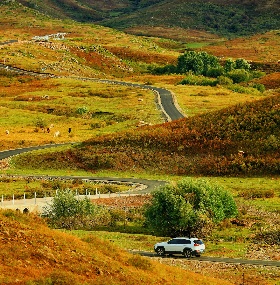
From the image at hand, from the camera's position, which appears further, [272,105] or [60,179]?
[272,105]

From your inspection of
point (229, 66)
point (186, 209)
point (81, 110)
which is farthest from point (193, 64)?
point (186, 209)

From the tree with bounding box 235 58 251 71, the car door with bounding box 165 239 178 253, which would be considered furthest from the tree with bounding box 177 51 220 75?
the car door with bounding box 165 239 178 253

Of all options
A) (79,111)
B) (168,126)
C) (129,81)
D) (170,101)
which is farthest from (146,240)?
(129,81)

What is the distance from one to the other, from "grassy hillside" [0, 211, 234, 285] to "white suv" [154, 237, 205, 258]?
6.40m

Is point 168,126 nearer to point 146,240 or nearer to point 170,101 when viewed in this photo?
Answer: point 170,101

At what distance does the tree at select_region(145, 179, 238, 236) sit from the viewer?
46.5 m

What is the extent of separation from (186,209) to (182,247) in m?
6.85

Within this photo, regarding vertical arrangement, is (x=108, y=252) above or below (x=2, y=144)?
above

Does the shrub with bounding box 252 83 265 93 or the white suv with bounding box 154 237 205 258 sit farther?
the shrub with bounding box 252 83 265 93

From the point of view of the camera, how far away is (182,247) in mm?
40375

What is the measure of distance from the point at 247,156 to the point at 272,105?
1366cm

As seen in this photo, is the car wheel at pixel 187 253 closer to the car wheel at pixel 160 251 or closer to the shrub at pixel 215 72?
the car wheel at pixel 160 251

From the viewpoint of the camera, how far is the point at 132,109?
118 m

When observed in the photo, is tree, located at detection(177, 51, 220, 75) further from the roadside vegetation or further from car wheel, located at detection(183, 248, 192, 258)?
car wheel, located at detection(183, 248, 192, 258)
